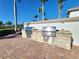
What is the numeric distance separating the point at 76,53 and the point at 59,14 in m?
23.1

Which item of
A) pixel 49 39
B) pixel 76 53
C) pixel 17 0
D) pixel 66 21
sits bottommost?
pixel 76 53

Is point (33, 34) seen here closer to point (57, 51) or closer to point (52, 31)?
point (52, 31)

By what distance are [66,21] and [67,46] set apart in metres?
4.28

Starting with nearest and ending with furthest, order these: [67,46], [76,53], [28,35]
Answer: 1. [76,53]
2. [67,46]
3. [28,35]

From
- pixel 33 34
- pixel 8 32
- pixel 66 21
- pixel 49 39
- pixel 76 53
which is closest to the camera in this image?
pixel 76 53

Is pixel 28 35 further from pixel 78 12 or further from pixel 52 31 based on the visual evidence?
pixel 78 12

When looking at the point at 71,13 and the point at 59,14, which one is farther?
the point at 59,14

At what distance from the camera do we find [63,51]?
10.1 metres

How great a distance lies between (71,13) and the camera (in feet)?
63.3

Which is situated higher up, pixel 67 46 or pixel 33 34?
pixel 33 34

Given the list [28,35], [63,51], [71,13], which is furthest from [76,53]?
[71,13]

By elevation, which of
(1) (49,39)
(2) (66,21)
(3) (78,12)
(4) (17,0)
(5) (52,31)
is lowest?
(1) (49,39)

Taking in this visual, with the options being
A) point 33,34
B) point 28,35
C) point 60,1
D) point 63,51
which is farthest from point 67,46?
point 60,1

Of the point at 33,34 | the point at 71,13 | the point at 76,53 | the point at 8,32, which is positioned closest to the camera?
the point at 76,53
